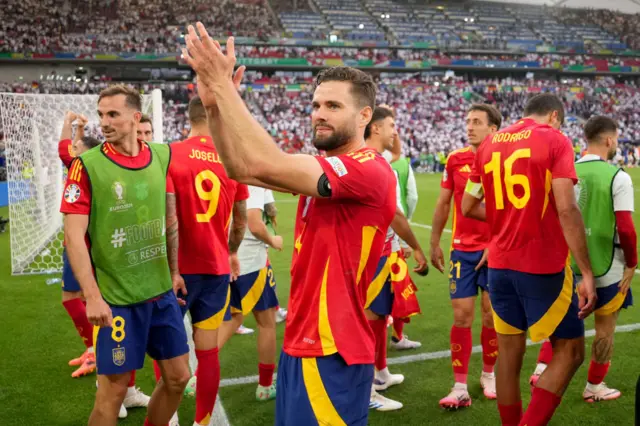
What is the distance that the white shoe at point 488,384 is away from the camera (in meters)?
4.49

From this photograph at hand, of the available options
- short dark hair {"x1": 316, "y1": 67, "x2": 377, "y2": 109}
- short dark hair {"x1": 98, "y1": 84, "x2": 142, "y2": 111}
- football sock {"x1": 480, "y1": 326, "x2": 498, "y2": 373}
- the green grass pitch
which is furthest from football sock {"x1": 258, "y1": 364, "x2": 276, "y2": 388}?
short dark hair {"x1": 316, "y1": 67, "x2": 377, "y2": 109}

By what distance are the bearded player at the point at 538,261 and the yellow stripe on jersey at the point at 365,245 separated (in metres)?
1.45

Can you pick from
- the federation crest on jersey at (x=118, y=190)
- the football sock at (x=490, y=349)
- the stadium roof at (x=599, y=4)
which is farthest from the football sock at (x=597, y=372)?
the stadium roof at (x=599, y=4)

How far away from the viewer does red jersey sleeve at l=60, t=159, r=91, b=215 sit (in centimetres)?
292

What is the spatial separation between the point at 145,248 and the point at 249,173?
1565mm

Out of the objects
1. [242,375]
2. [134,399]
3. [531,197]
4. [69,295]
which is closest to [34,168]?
[69,295]

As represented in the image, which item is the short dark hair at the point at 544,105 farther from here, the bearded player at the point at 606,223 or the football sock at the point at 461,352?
the football sock at the point at 461,352

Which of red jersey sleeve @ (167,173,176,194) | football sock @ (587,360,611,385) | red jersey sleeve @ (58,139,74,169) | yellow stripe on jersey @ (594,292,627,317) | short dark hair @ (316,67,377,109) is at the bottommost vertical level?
football sock @ (587,360,611,385)

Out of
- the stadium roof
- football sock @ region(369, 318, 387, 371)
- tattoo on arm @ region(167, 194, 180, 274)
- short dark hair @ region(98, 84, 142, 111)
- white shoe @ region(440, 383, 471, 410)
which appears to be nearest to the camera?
short dark hair @ region(98, 84, 142, 111)

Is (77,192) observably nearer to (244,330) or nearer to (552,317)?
(552,317)

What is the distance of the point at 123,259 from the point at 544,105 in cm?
270

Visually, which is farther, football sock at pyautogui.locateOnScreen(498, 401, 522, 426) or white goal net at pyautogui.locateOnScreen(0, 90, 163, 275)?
white goal net at pyautogui.locateOnScreen(0, 90, 163, 275)

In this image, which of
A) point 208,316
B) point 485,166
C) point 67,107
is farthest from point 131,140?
point 67,107

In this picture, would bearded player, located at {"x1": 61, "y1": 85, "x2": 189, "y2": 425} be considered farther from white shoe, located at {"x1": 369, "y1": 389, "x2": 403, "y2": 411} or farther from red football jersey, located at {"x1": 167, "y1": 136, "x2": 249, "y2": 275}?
white shoe, located at {"x1": 369, "y1": 389, "x2": 403, "y2": 411}
